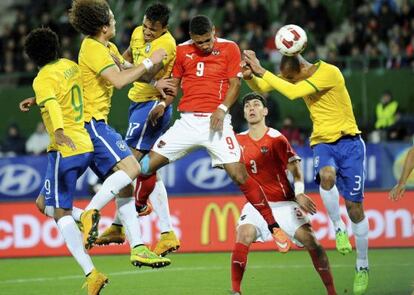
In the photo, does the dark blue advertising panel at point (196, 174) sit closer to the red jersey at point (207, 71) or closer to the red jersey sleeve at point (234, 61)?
the red jersey at point (207, 71)

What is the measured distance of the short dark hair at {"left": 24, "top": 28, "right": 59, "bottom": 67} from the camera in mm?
10453

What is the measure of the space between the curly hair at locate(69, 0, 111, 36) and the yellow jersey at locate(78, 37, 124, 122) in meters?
0.12

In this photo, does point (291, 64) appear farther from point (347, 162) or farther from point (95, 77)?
point (95, 77)

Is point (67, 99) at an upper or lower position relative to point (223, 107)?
upper

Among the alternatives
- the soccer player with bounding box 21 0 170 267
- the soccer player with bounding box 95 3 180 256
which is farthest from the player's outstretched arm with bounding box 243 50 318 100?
the soccer player with bounding box 21 0 170 267

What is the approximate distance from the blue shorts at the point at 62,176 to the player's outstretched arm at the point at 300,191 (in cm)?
225

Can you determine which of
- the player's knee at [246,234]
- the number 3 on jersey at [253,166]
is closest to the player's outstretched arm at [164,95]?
the number 3 on jersey at [253,166]

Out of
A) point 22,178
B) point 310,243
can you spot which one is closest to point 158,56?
point 310,243

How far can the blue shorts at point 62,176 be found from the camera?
410 inches

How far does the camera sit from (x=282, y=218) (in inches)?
440

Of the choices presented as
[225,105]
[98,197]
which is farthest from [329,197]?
[98,197]

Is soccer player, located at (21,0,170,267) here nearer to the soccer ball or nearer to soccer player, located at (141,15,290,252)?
soccer player, located at (141,15,290,252)

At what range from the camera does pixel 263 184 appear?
37.8 feet

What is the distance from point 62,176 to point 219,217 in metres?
6.32
